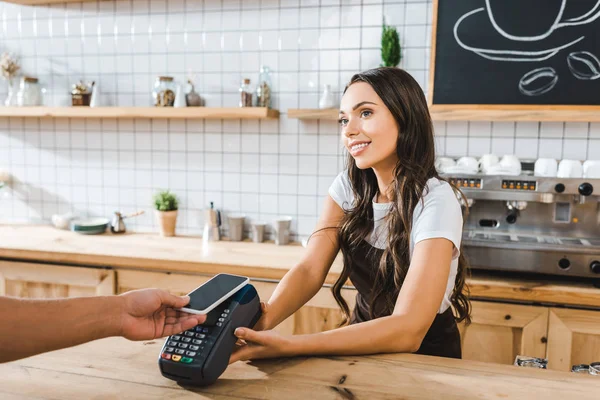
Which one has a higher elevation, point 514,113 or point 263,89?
point 263,89

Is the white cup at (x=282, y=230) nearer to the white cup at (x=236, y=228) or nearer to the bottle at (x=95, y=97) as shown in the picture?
the white cup at (x=236, y=228)

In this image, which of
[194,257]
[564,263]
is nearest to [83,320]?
[194,257]

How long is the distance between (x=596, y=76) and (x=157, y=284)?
211 centimetres

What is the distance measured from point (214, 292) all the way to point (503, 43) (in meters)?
1.92

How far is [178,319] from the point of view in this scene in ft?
3.29

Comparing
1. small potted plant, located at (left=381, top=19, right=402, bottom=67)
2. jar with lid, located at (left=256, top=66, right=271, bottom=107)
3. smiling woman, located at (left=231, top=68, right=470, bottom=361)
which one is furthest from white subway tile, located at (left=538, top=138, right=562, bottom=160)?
jar with lid, located at (left=256, top=66, right=271, bottom=107)

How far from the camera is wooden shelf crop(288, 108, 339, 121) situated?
8.26 feet

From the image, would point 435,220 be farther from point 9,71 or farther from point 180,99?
point 9,71

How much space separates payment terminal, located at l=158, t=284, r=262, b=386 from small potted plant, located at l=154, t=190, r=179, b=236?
186 cm

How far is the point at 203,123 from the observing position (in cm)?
289

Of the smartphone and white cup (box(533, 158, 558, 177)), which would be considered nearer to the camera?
the smartphone

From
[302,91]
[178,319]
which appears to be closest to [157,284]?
[302,91]

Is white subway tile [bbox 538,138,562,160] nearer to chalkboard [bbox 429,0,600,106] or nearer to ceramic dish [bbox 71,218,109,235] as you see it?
chalkboard [bbox 429,0,600,106]

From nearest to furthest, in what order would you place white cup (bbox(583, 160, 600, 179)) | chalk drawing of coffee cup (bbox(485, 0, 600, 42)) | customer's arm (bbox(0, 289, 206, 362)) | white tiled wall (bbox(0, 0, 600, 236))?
customer's arm (bbox(0, 289, 206, 362))
white cup (bbox(583, 160, 600, 179))
chalk drawing of coffee cup (bbox(485, 0, 600, 42))
white tiled wall (bbox(0, 0, 600, 236))
